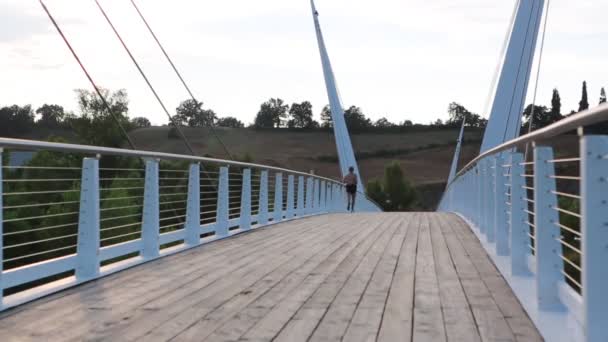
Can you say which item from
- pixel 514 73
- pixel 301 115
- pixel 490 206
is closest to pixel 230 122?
pixel 301 115

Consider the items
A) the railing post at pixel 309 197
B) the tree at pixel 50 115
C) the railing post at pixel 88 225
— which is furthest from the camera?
the tree at pixel 50 115

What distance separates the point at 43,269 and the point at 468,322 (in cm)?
266

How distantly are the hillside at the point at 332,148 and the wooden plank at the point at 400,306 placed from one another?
82255 mm

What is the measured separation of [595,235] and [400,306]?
6.30 ft

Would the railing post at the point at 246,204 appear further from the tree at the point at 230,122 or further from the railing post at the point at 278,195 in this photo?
the tree at the point at 230,122

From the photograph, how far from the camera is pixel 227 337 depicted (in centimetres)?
393

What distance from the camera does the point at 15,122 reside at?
316 feet

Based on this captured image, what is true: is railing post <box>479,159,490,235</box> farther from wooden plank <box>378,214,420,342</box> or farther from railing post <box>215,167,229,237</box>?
railing post <box>215,167,229,237</box>

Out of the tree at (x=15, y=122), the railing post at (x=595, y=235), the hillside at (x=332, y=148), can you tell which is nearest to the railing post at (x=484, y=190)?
the railing post at (x=595, y=235)

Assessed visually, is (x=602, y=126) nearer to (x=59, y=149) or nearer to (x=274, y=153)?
(x=59, y=149)

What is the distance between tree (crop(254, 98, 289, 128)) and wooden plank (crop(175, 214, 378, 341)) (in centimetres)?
11317

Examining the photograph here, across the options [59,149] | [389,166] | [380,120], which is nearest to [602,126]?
[59,149]

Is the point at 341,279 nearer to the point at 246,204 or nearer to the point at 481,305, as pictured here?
the point at 481,305

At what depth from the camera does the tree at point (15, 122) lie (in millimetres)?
94750
